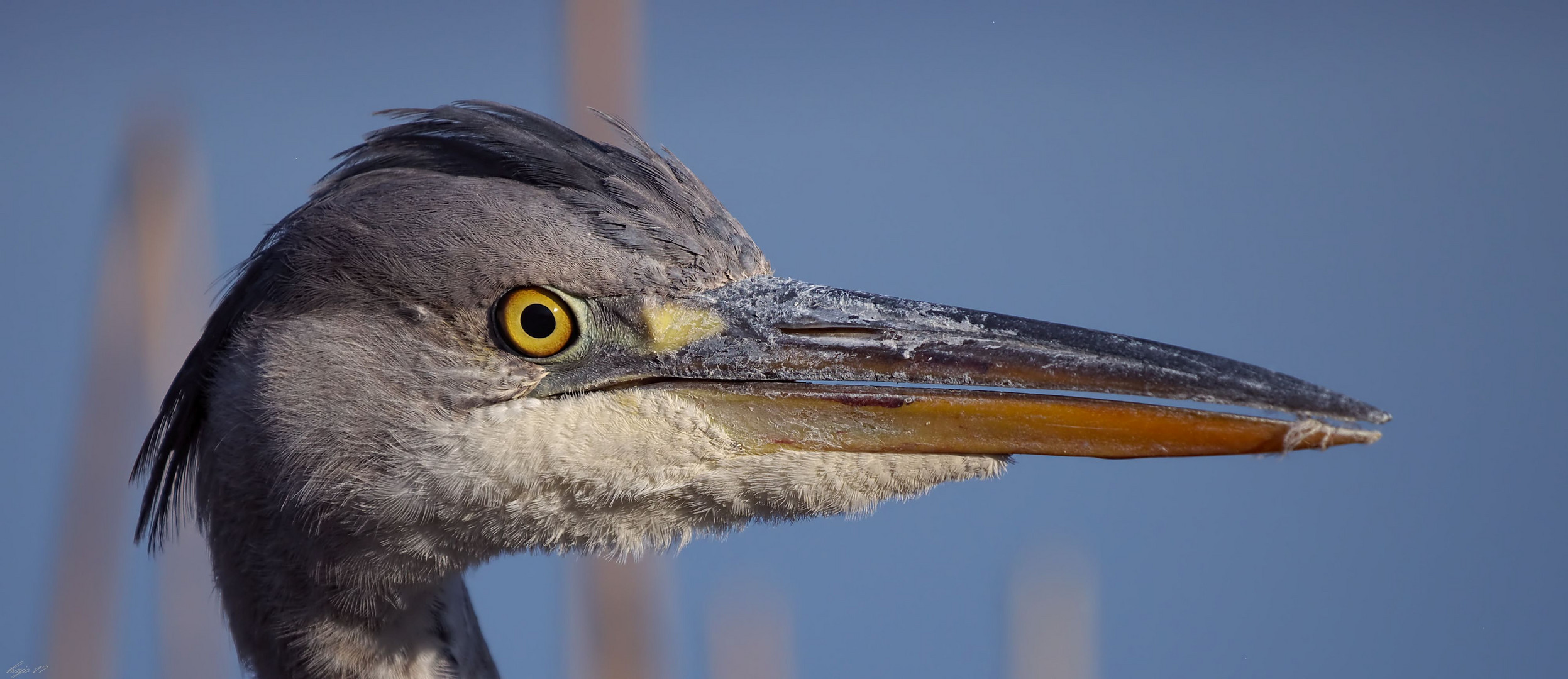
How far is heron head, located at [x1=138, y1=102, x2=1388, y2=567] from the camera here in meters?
2.85

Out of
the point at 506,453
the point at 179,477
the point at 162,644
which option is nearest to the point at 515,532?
the point at 506,453

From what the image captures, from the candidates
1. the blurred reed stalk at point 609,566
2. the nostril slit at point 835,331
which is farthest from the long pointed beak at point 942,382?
the blurred reed stalk at point 609,566

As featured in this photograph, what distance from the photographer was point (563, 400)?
9.80 ft

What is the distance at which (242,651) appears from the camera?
321 centimetres

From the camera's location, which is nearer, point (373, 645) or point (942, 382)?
point (942, 382)

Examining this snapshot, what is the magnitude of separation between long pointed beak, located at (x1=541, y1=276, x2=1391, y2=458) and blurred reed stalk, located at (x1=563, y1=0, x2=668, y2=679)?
3.80 metres

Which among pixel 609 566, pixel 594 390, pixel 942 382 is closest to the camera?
pixel 942 382

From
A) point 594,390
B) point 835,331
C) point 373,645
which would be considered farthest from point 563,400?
point 373,645

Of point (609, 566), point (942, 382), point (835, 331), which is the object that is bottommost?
point (609, 566)

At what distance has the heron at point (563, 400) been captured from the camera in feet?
9.36

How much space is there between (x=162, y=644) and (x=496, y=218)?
693cm

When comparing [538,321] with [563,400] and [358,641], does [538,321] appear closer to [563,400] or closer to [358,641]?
[563,400]

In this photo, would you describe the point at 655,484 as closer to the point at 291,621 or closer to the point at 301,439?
the point at 301,439

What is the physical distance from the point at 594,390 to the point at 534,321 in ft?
0.76
